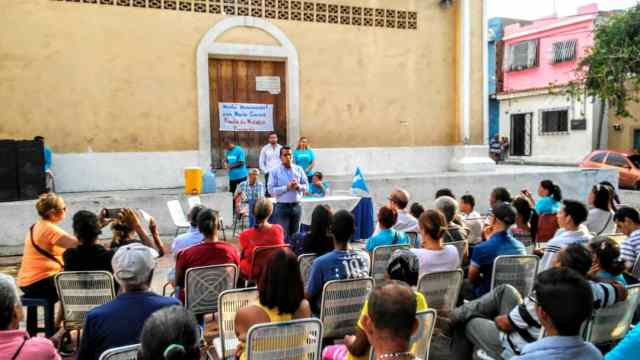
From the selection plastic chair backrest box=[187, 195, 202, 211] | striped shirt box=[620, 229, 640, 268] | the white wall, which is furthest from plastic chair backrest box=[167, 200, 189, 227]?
the white wall

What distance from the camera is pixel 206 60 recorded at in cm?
1215

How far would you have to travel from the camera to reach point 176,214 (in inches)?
351

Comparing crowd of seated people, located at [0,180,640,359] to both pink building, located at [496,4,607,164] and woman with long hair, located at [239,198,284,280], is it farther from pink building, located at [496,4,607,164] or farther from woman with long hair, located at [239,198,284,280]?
pink building, located at [496,4,607,164]

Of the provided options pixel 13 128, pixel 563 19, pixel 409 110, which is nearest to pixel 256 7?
pixel 409 110

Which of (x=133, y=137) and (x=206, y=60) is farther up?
(x=206, y=60)

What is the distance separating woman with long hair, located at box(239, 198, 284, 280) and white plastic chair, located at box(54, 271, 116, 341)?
1205 mm

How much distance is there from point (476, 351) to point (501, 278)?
0.76 m

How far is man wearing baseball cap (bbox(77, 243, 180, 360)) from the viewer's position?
2.74 m

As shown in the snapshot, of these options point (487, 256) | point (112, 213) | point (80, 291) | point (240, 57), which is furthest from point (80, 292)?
point (240, 57)

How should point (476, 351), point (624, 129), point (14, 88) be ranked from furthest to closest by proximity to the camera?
point (624, 129)
point (14, 88)
point (476, 351)

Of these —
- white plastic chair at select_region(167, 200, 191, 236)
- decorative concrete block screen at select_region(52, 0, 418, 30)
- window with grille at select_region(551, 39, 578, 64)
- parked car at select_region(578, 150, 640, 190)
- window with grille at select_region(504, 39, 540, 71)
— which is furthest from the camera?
window with grille at select_region(504, 39, 540, 71)

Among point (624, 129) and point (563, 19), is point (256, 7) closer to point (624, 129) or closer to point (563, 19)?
point (624, 129)

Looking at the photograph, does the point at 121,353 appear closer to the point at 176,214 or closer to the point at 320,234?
the point at 320,234

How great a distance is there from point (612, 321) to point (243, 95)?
10.5 metres
